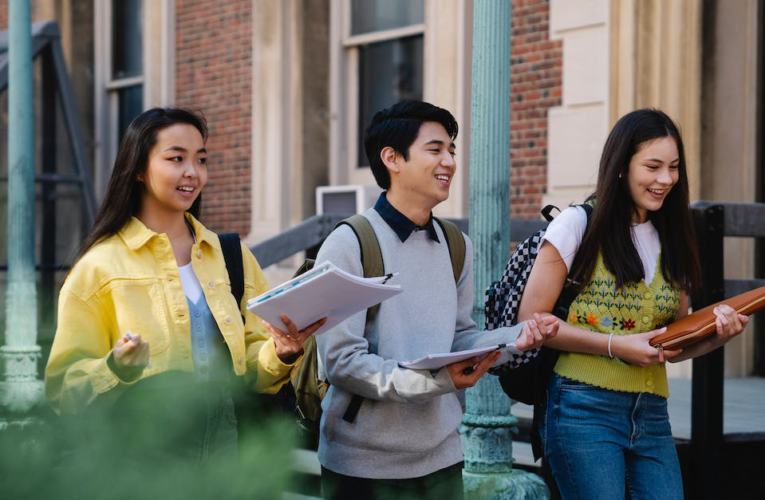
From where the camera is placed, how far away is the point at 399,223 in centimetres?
278

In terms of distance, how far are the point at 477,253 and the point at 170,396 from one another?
104 inches

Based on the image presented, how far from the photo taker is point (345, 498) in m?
2.62

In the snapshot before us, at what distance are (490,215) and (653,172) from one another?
895 mm

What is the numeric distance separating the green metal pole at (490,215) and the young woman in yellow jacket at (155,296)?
1.21 meters

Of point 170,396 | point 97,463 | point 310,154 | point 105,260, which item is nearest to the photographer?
point 97,463

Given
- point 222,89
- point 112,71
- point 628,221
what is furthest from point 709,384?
point 112,71

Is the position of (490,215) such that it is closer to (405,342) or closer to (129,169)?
(405,342)

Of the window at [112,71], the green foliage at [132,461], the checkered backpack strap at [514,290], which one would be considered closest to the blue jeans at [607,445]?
the checkered backpack strap at [514,290]

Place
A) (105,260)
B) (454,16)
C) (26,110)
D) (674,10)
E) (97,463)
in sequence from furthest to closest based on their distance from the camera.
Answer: (454,16)
(674,10)
(26,110)
(105,260)
(97,463)

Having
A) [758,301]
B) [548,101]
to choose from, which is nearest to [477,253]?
[758,301]

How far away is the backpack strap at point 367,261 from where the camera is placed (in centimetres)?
268

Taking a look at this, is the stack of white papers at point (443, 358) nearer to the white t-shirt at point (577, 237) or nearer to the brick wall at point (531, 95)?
the white t-shirt at point (577, 237)

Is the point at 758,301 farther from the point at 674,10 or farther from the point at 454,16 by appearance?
the point at 454,16

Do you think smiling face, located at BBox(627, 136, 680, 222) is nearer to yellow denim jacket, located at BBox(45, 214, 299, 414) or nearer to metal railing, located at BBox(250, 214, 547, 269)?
yellow denim jacket, located at BBox(45, 214, 299, 414)
